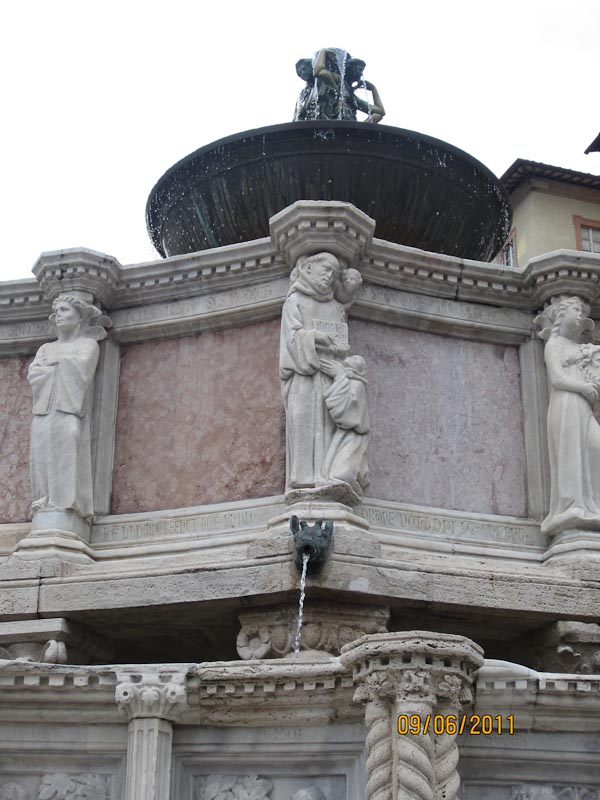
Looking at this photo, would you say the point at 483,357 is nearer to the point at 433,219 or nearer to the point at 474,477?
the point at 474,477

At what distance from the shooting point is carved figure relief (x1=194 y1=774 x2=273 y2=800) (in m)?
6.46

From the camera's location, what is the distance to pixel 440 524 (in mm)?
9656

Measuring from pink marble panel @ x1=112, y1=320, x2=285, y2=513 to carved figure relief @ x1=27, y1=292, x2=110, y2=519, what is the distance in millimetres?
391

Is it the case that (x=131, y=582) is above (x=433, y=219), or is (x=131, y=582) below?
below

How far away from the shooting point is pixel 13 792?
21.7 feet

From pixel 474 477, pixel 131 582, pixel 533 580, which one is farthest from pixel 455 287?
pixel 131 582

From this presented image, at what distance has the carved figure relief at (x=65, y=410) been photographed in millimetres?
9648

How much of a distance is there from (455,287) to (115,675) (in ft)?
16.1

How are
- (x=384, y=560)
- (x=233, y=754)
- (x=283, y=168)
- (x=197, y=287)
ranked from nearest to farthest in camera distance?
(x=233, y=754) < (x=384, y=560) < (x=197, y=287) < (x=283, y=168)

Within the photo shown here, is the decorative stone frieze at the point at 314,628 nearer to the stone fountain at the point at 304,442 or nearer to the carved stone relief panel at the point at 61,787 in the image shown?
the stone fountain at the point at 304,442

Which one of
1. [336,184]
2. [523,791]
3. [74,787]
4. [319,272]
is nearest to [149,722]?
[74,787]

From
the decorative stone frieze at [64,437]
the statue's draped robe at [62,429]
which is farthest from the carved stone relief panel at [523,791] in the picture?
the statue's draped robe at [62,429]

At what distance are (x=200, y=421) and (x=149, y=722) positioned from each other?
3807 millimetres

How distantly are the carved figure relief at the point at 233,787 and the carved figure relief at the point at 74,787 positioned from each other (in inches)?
18.5
